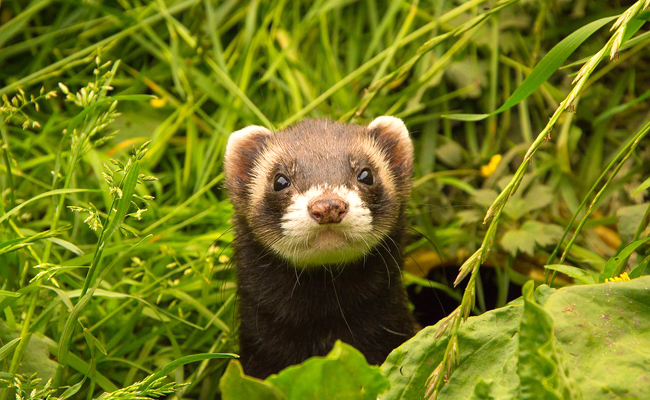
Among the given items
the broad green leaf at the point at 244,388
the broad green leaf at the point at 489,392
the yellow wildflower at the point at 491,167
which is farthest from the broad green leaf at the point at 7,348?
the yellow wildflower at the point at 491,167

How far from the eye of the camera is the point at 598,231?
3770mm

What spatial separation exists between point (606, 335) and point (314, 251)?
94 centimetres

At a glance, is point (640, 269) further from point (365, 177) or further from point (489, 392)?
point (365, 177)

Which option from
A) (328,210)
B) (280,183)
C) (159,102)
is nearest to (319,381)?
(328,210)

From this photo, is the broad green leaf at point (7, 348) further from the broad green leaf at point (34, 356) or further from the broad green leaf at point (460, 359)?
the broad green leaf at point (460, 359)

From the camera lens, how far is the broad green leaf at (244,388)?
176cm

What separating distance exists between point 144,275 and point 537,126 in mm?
2182

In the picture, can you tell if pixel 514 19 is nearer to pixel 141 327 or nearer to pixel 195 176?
pixel 195 176

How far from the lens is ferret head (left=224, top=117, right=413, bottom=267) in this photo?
244cm

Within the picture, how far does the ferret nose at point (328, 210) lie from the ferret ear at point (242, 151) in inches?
28.0

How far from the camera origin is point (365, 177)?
8.89ft

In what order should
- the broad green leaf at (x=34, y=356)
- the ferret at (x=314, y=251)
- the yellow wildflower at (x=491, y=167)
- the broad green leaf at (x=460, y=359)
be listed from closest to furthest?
1. the broad green leaf at (x=460, y=359)
2. the broad green leaf at (x=34, y=356)
3. the ferret at (x=314, y=251)
4. the yellow wildflower at (x=491, y=167)

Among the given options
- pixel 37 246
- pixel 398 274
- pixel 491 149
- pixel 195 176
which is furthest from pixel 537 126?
pixel 37 246

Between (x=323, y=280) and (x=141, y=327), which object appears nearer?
(x=323, y=280)
